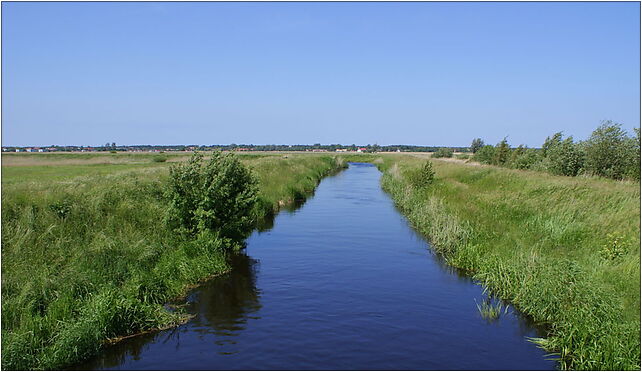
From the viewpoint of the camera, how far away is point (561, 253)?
1438cm

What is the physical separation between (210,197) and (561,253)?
40.7 feet

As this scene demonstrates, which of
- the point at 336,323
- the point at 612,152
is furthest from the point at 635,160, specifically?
the point at 336,323

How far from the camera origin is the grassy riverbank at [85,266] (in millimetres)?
10164

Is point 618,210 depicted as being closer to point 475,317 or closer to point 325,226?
point 475,317

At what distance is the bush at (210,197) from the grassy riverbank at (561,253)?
29.0 ft

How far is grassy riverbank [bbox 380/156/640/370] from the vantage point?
1001cm

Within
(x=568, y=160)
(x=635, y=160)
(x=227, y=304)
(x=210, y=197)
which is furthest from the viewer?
(x=568, y=160)

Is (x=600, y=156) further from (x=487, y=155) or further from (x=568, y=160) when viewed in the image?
(x=487, y=155)

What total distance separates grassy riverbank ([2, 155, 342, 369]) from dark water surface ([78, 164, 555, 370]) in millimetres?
724

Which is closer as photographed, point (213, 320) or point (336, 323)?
point (336, 323)

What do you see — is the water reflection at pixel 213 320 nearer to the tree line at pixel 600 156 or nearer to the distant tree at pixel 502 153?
the tree line at pixel 600 156

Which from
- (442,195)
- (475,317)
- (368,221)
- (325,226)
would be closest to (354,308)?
(475,317)

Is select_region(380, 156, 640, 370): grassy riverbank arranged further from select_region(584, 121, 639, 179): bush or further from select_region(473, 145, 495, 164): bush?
select_region(473, 145, 495, 164): bush

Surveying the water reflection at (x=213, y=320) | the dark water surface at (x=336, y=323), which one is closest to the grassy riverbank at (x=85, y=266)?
the water reflection at (x=213, y=320)
